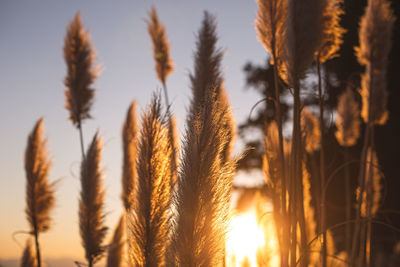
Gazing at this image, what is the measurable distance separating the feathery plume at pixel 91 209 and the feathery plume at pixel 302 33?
6.89 ft

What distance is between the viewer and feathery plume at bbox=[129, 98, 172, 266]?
4.26ft

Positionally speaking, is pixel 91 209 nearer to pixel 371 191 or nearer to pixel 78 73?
pixel 78 73

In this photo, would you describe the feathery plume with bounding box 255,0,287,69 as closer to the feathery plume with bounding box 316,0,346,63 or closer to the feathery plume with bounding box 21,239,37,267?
the feathery plume with bounding box 316,0,346,63

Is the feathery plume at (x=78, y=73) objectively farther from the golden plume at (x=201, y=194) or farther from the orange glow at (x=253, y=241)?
the golden plume at (x=201, y=194)

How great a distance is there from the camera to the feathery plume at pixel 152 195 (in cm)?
130

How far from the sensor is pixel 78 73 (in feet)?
11.5

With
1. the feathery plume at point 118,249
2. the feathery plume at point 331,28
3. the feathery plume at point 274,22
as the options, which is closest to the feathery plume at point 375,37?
the feathery plume at point 331,28

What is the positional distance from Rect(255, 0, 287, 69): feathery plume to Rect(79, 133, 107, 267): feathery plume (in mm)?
1938

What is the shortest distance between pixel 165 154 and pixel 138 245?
0.38m

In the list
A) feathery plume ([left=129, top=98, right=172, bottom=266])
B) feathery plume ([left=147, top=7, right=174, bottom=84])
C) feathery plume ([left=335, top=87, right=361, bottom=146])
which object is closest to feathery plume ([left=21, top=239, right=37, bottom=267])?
feathery plume ([left=147, top=7, right=174, bottom=84])

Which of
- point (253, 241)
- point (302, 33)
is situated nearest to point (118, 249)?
point (253, 241)

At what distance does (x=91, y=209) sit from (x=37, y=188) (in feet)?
2.97

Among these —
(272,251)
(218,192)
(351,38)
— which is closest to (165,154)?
(218,192)

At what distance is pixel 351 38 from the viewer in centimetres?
826
